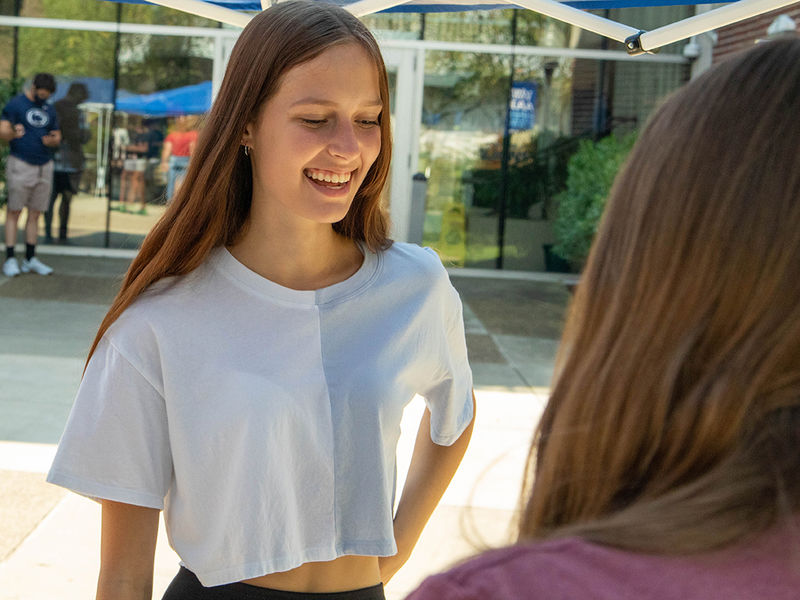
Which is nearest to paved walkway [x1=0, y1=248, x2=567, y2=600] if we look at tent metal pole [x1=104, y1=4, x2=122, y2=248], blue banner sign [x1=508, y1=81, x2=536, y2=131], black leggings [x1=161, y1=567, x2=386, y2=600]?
black leggings [x1=161, y1=567, x2=386, y2=600]

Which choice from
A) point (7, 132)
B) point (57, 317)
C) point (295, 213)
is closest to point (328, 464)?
point (295, 213)

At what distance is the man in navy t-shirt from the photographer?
10188 mm

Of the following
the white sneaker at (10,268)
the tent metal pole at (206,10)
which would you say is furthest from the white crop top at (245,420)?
the white sneaker at (10,268)

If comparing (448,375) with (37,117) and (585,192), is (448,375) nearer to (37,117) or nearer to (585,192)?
(37,117)

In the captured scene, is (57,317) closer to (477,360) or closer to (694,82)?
(477,360)

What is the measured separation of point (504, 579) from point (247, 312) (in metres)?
1.12

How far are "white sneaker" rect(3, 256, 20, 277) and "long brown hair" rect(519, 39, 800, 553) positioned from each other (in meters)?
10.7

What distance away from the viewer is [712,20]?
267cm

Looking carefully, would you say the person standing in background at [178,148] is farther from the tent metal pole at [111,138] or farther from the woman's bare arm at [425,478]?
the woman's bare arm at [425,478]

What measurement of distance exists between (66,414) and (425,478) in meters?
4.29

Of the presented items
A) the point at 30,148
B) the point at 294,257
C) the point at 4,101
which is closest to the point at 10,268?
the point at 30,148

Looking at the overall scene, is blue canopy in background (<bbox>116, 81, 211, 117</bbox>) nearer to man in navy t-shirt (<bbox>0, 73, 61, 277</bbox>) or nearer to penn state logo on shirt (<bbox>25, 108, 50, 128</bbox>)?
man in navy t-shirt (<bbox>0, 73, 61, 277</bbox>)

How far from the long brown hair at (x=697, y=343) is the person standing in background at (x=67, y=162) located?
42.1 ft

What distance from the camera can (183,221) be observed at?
1.86m
